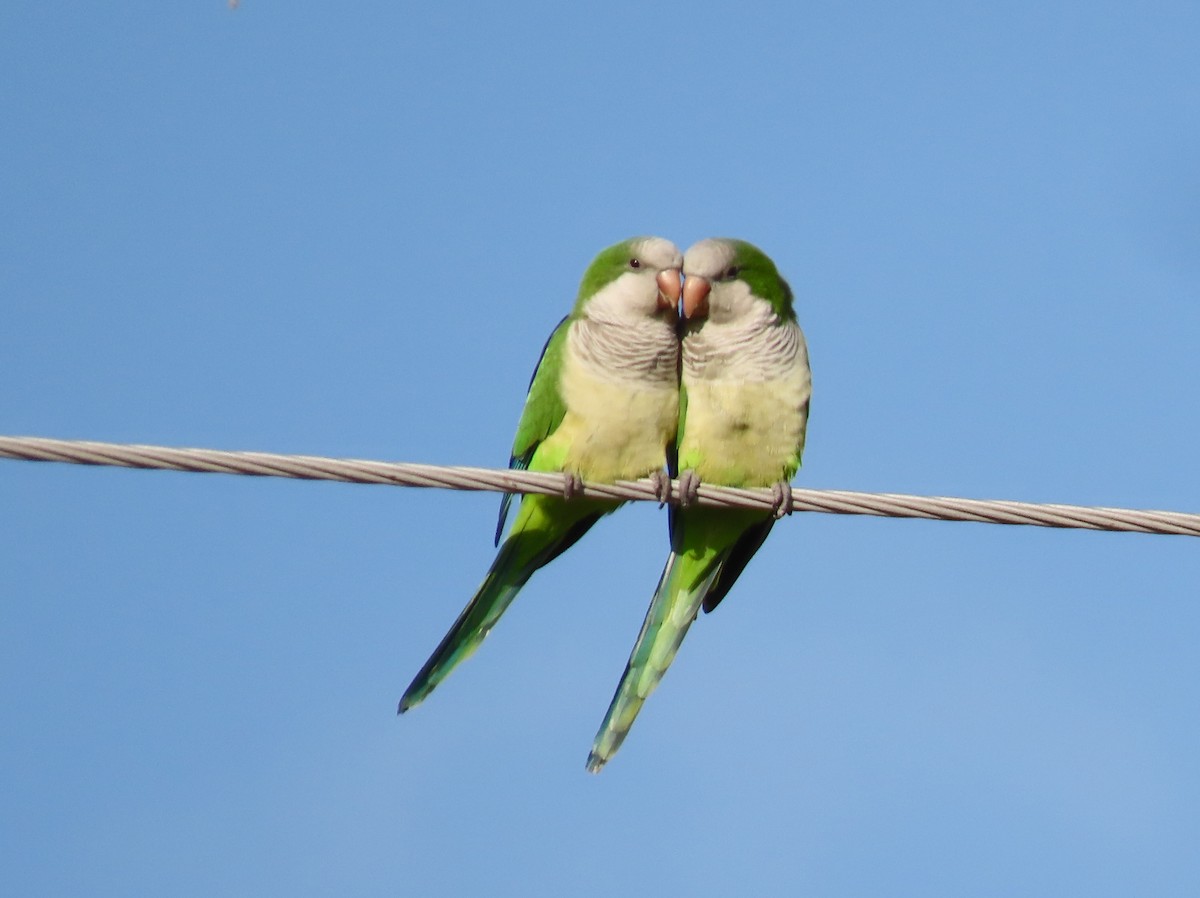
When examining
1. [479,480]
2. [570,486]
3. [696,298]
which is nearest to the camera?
[479,480]

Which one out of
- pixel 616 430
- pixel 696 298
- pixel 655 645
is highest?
pixel 696 298

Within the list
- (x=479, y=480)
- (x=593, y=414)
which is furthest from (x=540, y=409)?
(x=479, y=480)

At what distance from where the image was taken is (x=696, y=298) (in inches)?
199

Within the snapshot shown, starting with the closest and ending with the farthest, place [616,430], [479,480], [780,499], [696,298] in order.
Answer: [479,480], [780,499], [616,430], [696,298]

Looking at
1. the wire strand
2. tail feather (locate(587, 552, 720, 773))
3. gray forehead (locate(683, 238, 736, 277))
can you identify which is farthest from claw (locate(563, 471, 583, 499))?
gray forehead (locate(683, 238, 736, 277))

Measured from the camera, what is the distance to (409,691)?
4680mm

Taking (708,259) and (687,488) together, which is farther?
(708,259)

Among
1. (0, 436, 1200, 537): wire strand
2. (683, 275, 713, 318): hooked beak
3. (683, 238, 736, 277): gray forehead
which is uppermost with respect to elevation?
(683, 238, 736, 277): gray forehead

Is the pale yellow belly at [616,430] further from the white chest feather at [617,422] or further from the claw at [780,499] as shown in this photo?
the claw at [780,499]

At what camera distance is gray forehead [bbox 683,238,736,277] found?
5094 millimetres

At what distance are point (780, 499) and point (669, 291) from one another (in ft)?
3.56

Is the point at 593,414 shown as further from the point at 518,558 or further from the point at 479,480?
the point at 479,480

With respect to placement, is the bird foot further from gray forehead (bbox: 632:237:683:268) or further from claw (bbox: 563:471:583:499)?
gray forehead (bbox: 632:237:683:268)

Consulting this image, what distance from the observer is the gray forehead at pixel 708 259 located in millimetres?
5094
